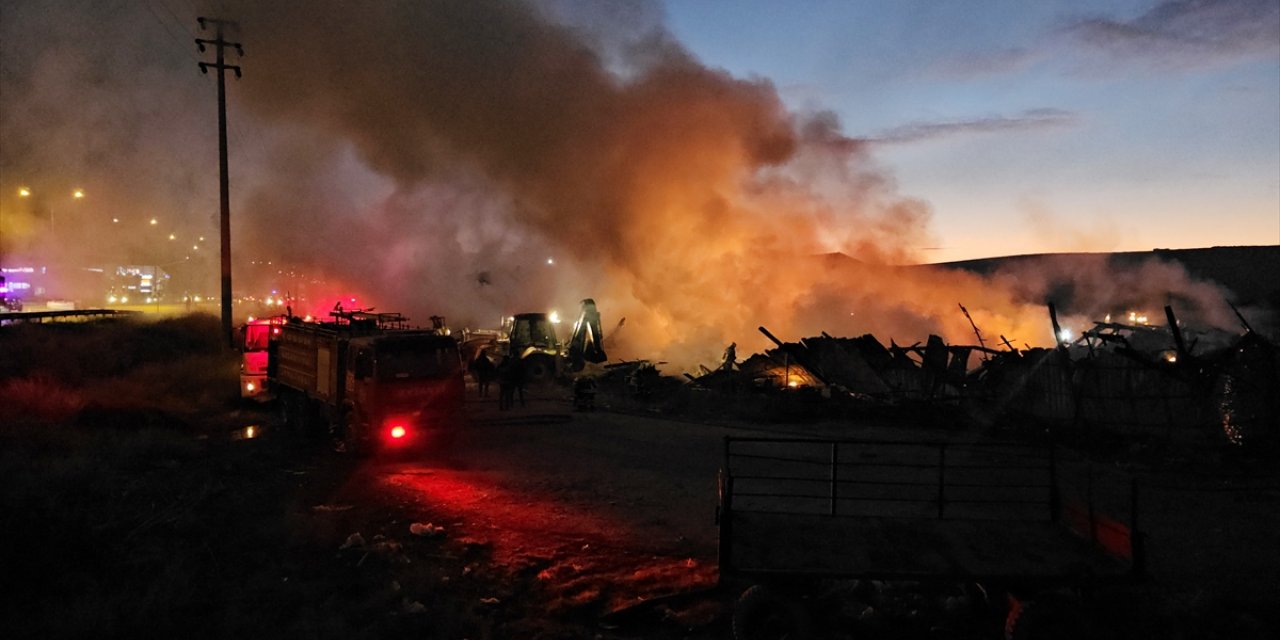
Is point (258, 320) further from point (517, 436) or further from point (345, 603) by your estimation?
point (345, 603)

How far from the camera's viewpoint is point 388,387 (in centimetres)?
1239

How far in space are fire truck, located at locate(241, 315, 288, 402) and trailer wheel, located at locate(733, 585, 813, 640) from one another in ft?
54.3

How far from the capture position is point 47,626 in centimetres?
584

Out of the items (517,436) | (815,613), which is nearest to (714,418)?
(517,436)

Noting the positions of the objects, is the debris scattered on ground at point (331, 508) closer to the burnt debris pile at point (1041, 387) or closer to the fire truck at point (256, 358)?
the fire truck at point (256, 358)

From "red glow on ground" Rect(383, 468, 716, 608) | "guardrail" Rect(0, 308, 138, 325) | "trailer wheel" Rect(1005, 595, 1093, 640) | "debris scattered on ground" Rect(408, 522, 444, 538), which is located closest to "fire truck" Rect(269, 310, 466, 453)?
"red glow on ground" Rect(383, 468, 716, 608)

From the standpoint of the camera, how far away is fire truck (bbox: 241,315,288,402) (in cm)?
1855

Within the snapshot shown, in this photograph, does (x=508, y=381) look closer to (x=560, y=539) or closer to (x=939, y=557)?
(x=560, y=539)

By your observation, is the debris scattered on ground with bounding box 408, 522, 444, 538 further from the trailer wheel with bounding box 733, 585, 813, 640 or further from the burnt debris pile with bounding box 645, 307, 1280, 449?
the burnt debris pile with bounding box 645, 307, 1280, 449

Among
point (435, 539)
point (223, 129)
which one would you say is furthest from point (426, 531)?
point (223, 129)

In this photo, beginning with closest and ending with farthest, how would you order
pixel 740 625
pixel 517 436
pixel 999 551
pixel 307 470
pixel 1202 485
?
pixel 740 625 < pixel 999 551 < pixel 1202 485 < pixel 307 470 < pixel 517 436

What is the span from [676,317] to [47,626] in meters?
26.0

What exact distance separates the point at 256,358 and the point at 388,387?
8.41 meters

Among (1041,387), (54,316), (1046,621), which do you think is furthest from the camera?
(54,316)
